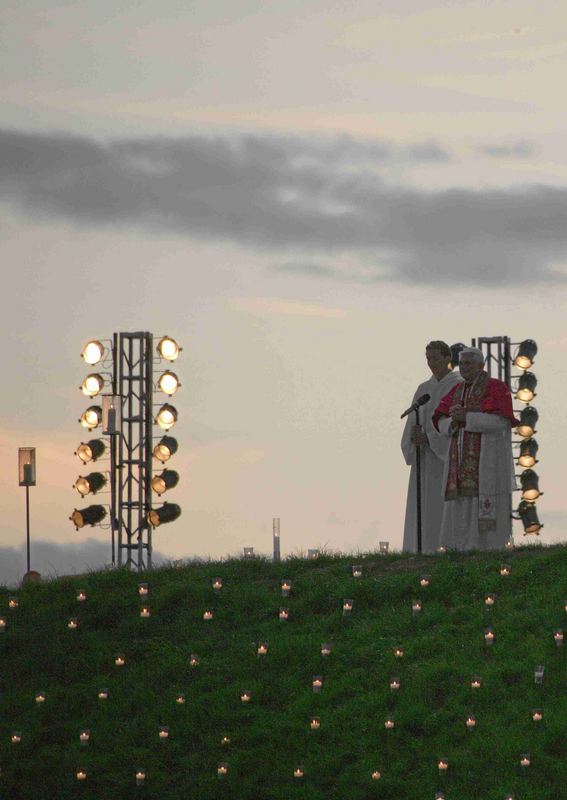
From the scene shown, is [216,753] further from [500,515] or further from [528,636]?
[500,515]

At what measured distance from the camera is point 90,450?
91.1 ft

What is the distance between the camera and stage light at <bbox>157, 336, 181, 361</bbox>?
27.7 m

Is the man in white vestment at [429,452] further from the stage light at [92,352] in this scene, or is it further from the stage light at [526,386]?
the stage light at [526,386]

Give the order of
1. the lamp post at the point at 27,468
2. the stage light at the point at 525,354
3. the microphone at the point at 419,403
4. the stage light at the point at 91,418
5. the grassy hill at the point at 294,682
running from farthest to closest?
the stage light at the point at 525,354 < the stage light at the point at 91,418 < the lamp post at the point at 27,468 < the microphone at the point at 419,403 < the grassy hill at the point at 294,682

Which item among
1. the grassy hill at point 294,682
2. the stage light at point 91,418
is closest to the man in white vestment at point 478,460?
the grassy hill at point 294,682

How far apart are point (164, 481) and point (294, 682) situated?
32.8 ft

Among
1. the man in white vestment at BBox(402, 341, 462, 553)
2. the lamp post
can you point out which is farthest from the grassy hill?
the lamp post

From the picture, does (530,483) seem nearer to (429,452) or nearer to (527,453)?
(527,453)

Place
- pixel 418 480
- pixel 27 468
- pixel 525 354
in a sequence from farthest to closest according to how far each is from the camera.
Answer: pixel 525 354 → pixel 27 468 → pixel 418 480

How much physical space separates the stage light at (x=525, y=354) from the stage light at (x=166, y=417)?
22.2 feet

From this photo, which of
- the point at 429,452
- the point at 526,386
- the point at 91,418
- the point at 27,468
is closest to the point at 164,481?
the point at 91,418

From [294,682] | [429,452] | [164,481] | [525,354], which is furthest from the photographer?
[525,354]

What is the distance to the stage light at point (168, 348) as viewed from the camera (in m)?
27.7

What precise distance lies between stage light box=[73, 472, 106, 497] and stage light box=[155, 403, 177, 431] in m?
1.17
